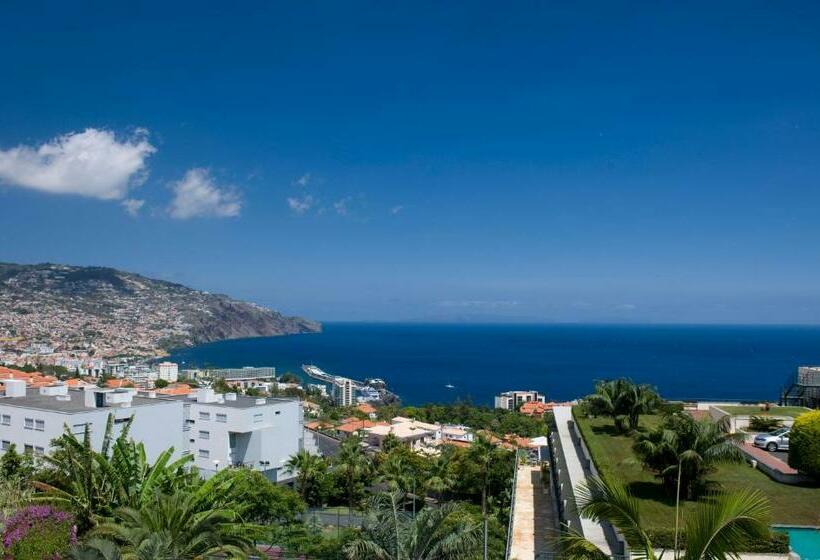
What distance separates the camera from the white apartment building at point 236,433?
3316 cm

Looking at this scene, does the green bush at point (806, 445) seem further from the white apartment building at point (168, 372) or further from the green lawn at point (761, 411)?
the white apartment building at point (168, 372)

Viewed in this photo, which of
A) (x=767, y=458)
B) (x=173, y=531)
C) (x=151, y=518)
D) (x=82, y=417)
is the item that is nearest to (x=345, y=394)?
(x=82, y=417)

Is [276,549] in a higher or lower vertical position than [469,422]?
higher

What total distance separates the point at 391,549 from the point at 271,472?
24703 millimetres

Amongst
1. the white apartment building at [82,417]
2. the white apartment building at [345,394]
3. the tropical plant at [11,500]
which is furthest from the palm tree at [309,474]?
the white apartment building at [345,394]

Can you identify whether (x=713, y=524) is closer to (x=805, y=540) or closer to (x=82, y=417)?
(x=805, y=540)

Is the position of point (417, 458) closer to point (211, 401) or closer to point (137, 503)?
point (211, 401)

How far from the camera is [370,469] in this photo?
1219 inches

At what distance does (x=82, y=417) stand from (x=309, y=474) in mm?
10087

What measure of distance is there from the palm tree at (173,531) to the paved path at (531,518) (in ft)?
19.9

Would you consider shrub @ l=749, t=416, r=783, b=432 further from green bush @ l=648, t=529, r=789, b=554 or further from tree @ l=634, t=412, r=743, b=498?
green bush @ l=648, t=529, r=789, b=554

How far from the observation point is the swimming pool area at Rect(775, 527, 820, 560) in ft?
37.7

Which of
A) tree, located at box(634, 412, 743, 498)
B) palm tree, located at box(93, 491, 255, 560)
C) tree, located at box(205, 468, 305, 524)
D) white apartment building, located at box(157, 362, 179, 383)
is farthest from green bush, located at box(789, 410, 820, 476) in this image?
white apartment building, located at box(157, 362, 179, 383)

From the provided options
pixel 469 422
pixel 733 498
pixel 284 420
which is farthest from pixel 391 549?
pixel 469 422
